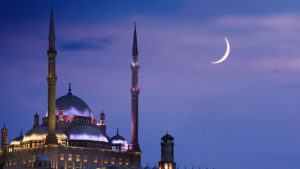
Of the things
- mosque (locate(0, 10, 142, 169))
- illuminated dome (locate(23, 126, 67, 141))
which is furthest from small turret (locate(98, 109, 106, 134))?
illuminated dome (locate(23, 126, 67, 141))

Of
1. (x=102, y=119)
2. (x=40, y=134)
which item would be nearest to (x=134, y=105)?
(x=102, y=119)

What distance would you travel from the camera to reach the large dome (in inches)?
4685

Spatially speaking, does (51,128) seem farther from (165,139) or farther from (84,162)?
(165,139)

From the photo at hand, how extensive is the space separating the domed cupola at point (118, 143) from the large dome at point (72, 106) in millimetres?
5909

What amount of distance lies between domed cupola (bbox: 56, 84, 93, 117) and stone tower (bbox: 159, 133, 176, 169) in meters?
14.2

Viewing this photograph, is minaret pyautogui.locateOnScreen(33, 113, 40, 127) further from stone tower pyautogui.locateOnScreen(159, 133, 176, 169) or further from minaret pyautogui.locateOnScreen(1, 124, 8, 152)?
stone tower pyautogui.locateOnScreen(159, 133, 176, 169)

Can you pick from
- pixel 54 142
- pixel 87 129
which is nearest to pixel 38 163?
pixel 54 142

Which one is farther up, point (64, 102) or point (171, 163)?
point (64, 102)

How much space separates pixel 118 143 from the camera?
12244 centimetres

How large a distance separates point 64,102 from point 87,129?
253 inches

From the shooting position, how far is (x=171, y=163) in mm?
114250

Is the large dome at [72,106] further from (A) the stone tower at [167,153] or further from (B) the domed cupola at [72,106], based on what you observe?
(A) the stone tower at [167,153]

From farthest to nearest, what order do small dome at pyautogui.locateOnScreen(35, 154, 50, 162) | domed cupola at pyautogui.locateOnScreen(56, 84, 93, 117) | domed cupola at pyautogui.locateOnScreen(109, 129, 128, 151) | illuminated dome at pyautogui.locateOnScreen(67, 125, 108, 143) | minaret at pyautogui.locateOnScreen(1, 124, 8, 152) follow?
minaret at pyautogui.locateOnScreen(1, 124, 8, 152) → domed cupola at pyautogui.locateOnScreen(109, 129, 128, 151) → domed cupola at pyautogui.locateOnScreen(56, 84, 93, 117) → illuminated dome at pyautogui.locateOnScreen(67, 125, 108, 143) → small dome at pyautogui.locateOnScreen(35, 154, 50, 162)

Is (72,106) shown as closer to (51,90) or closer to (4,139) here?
(51,90)
